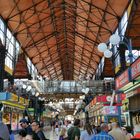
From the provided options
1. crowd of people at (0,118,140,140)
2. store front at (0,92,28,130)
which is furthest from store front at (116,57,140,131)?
store front at (0,92,28,130)

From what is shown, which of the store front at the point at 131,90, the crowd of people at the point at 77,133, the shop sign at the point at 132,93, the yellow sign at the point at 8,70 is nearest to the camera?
the crowd of people at the point at 77,133

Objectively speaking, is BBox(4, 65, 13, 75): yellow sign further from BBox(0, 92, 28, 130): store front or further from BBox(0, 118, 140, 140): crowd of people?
BBox(0, 118, 140, 140): crowd of people

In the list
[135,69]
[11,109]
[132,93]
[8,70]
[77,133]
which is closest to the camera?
[77,133]

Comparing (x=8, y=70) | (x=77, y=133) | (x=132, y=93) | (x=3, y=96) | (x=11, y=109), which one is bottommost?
Answer: (x=77, y=133)

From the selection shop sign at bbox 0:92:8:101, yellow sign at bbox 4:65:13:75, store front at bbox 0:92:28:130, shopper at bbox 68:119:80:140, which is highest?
yellow sign at bbox 4:65:13:75

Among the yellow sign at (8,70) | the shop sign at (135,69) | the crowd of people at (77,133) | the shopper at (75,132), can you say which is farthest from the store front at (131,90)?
the yellow sign at (8,70)

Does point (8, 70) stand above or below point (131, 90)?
above

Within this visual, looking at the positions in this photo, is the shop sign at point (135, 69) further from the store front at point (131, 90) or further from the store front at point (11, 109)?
the store front at point (11, 109)

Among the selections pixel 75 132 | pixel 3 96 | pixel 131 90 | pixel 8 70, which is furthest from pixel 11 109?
pixel 75 132

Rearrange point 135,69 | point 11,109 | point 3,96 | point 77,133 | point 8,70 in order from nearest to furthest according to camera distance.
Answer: point 77,133 < point 135,69 < point 3,96 < point 11,109 < point 8,70

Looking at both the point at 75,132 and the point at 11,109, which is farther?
Result: the point at 11,109

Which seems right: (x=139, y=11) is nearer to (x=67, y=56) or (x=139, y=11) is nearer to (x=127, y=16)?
(x=127, y=16)

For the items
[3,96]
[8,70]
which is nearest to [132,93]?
[3,96]

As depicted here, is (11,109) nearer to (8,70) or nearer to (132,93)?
(8,70)
